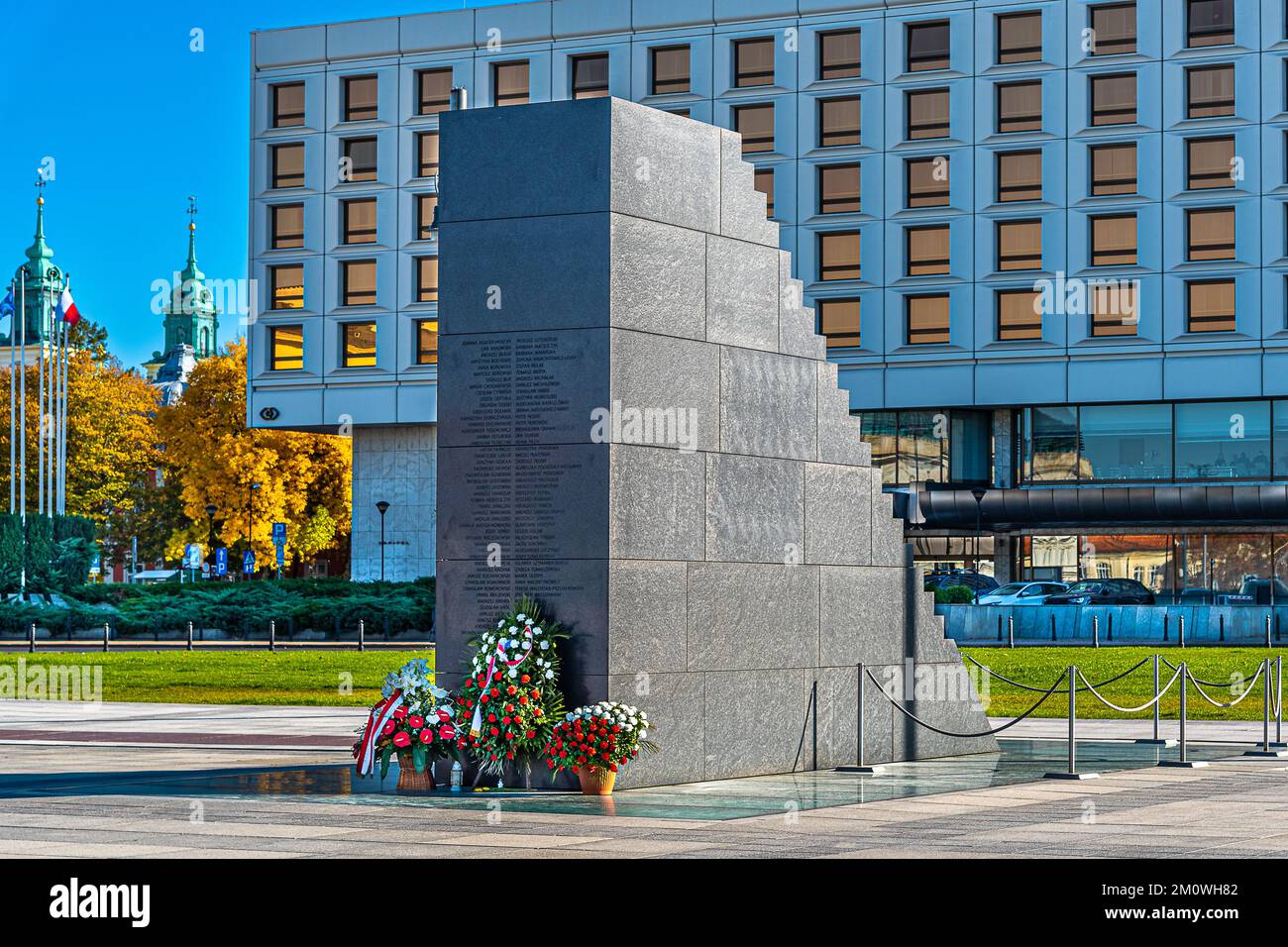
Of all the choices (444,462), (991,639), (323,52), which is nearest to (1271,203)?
(991,639)

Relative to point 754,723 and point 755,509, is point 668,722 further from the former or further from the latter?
point 755,509

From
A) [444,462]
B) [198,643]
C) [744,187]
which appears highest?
[744,187]

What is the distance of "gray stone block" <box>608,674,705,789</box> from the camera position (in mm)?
17375

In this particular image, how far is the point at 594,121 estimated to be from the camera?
17922 millimetres

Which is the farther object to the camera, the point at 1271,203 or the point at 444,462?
the point at 1271,203

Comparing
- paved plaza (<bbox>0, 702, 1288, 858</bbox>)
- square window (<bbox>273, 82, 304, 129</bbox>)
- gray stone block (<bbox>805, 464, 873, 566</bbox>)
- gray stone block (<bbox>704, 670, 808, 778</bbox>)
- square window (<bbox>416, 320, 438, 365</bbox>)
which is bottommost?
paved plaza (<bbox>0, 702, 1288, 858</bbox>)

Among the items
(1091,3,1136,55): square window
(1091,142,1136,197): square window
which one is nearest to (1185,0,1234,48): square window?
(1091,3,1136,55): square window

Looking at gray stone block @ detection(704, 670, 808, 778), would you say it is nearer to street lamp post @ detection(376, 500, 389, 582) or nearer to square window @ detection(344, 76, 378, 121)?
street lamp post @ detection(376, 500, 389, 582)

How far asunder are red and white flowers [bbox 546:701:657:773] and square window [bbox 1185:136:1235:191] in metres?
58.2

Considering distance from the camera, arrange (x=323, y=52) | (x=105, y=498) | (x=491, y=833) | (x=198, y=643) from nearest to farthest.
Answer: (x=491, y=833) → (x=198, y=643) → (x=323, y=52) → (x=105, y=498)

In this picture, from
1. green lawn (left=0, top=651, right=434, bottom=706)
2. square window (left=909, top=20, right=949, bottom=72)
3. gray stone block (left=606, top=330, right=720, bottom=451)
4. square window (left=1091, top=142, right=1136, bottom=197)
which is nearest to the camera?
gray stone block (left=606, top=330, right=720, bottom=451)
